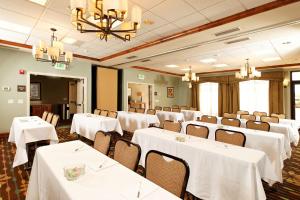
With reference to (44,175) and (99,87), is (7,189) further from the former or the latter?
(99,87)

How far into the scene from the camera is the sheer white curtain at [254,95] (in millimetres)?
8148

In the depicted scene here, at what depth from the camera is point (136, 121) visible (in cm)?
561

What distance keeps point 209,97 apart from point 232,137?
312 inches

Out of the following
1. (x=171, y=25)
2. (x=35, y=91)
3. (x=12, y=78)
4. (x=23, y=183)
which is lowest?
(x=23, y=183)

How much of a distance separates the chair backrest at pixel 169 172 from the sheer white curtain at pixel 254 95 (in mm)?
8408

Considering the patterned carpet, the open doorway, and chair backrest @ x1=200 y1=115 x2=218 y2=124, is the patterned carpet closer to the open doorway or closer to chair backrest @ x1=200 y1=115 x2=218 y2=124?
chair backrest @ x1=200 y1=115 x2=218 y2=124

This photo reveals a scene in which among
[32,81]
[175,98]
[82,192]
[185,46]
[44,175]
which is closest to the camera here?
[82,192]

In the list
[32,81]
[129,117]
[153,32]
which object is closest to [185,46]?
[153,32]

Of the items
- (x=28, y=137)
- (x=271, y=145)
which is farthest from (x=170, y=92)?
(x=28, y=137)

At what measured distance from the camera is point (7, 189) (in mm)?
2418

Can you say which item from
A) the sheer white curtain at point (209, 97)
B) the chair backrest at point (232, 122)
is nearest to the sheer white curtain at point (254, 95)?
the sheer white curtain at point (209, 97)

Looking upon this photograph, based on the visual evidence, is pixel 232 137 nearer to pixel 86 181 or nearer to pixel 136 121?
pixel 86 181

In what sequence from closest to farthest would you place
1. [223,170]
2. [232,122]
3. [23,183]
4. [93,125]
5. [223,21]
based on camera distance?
[223,170] → [23,183] → [223,21] → [232,122] → [93,125]

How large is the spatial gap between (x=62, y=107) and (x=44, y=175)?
29.1 feet
